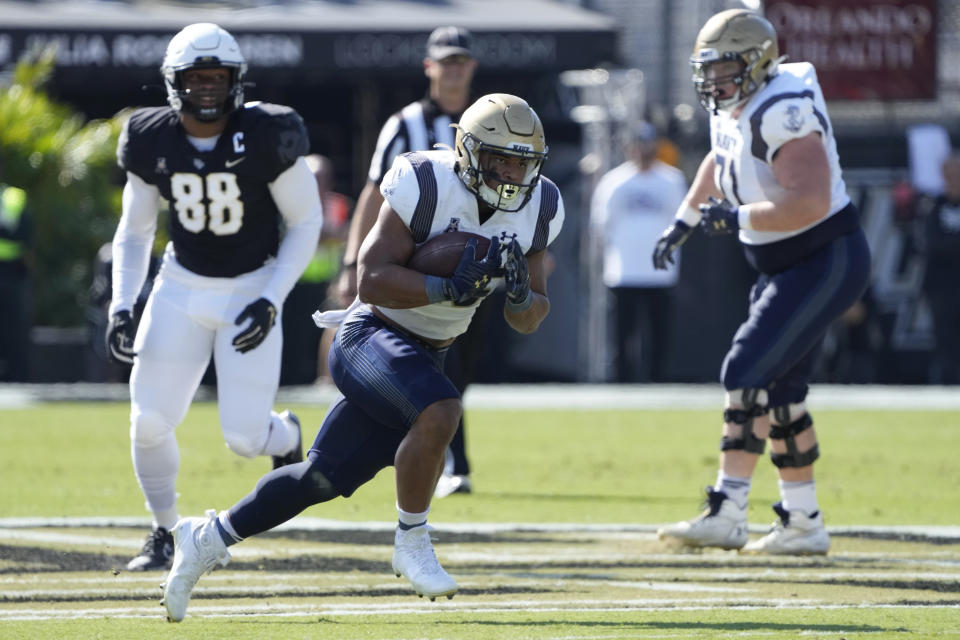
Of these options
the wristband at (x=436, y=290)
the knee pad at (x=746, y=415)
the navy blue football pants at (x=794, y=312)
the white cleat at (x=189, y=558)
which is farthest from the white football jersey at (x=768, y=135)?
the white cleat at (x=189, y=558)

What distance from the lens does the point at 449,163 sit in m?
5.48

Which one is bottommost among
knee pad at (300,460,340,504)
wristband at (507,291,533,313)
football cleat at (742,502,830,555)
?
football cleat at (742,502,830,555)

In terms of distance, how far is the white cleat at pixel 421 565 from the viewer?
5.13 m

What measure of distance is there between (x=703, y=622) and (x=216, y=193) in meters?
2.38

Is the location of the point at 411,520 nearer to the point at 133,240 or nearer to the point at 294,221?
the point at 294,221

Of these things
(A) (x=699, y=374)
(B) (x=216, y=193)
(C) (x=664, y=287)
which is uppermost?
(B) (x=216, y=193)

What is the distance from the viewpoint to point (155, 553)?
6457 millimetres

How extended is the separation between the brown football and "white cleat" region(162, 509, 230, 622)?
3.15ft

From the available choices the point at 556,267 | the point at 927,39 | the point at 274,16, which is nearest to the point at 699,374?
the point at 556,267

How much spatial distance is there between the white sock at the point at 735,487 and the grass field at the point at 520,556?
212mm

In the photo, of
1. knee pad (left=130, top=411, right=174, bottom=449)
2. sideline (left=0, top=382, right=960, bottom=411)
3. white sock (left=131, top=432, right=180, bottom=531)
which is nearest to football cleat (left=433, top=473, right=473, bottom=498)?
white sock (left=131, top=432, right=180, bottom=531)

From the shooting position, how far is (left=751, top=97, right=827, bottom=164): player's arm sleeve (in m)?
6.79

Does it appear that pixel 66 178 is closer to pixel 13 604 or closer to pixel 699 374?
pixel 699 374

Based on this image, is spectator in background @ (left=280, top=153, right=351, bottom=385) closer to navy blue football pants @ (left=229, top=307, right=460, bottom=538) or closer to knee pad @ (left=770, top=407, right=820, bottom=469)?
knee pad @ (left=770, top=407, right=820, bottom=469)
